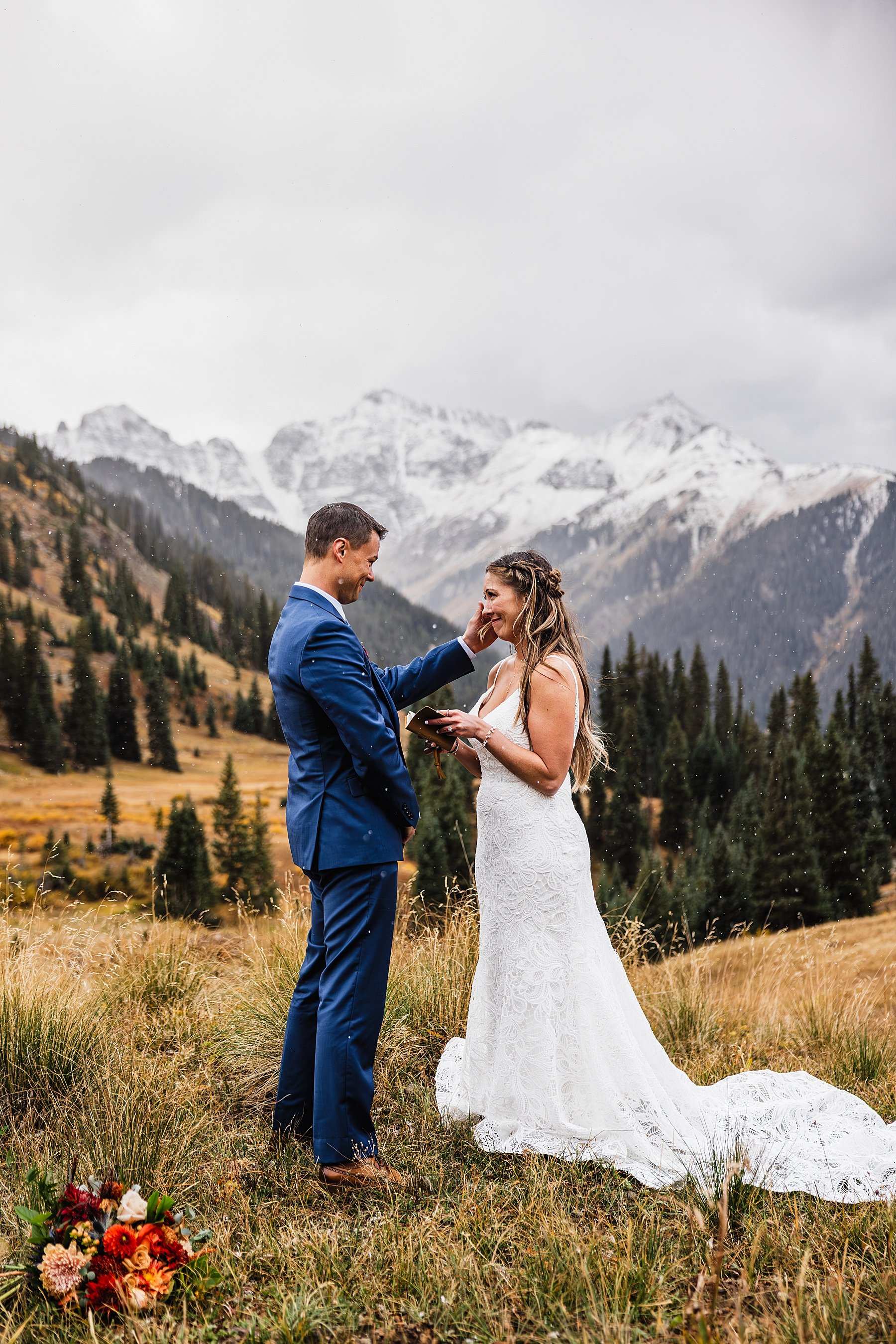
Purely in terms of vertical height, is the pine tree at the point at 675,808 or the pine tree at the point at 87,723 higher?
the pine tree at the point at 87,723

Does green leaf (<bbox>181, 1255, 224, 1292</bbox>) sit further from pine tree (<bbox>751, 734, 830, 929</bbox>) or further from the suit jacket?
pine tree (<bbox>751, 734, 830, 929</bbox>)

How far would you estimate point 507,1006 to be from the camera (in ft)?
13.7

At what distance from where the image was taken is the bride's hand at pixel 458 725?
381cm

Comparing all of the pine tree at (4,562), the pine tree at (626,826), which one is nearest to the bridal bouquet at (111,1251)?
the pine tree at (626,826)

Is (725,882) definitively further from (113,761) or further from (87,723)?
(87,723)

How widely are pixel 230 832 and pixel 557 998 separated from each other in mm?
59840

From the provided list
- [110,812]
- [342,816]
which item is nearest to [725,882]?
[110,812]

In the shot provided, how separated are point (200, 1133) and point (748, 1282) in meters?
2.42

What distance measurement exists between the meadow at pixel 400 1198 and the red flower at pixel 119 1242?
189 mm

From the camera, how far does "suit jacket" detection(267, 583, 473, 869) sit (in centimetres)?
353


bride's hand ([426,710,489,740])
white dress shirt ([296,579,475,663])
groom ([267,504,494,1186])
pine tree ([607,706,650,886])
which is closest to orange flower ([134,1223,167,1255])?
groom ([267,504,494,1186])

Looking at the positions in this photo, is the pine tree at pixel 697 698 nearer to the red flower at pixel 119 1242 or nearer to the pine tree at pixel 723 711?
the pine tree at pixel 723 711

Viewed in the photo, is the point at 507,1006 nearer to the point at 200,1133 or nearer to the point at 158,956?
the point at 200,1133

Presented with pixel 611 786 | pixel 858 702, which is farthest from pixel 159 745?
pixel 858 702
